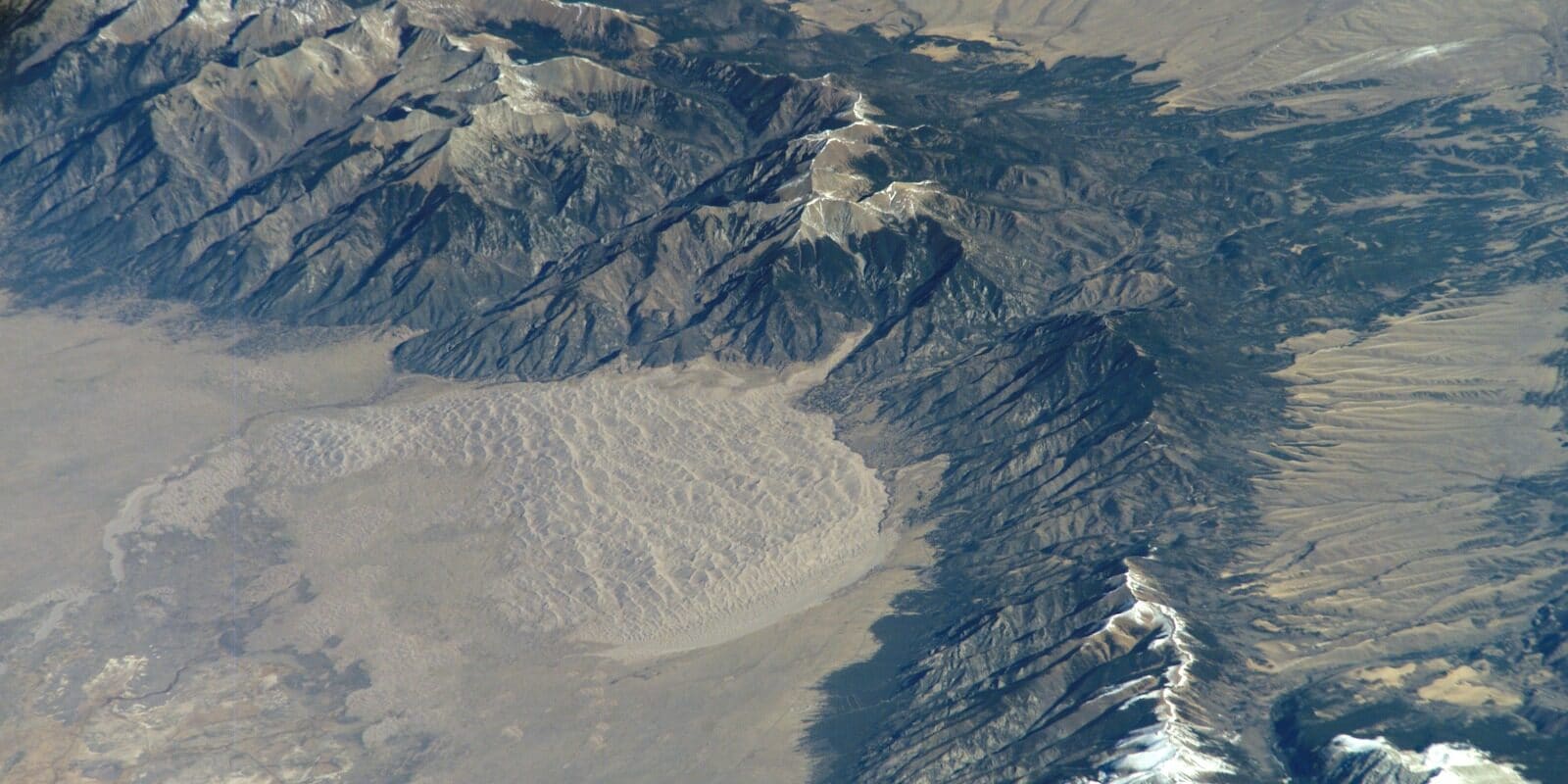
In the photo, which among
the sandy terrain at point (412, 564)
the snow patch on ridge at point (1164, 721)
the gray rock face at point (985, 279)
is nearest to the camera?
the snow patch on ridge at point (1164, 721)

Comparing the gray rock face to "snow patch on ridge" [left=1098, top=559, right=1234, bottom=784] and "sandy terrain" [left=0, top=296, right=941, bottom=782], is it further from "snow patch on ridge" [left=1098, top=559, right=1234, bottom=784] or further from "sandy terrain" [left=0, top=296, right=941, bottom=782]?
"sandy terrain" [left=0, top=296, right=941, bottom=782]

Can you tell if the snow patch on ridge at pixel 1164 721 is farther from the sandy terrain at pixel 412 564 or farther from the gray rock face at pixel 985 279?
the sandy terrain at pixel 412 564

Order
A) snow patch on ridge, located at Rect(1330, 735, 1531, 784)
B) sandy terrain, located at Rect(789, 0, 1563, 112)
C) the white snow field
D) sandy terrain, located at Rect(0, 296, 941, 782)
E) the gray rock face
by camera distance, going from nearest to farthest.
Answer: snow patch on ridge, located at Rect(1330, 735, 1531, 784) < the gray rock face < sandy terrain, located at Rect(0, 296, 941, 782) < the white snow field < sandy terrain, located at Rect(789, 0, 1563, 112)

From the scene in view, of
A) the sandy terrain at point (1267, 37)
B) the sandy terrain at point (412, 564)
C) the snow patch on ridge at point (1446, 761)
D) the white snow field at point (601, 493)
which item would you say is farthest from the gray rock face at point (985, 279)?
the white snow field at point (601, 493)

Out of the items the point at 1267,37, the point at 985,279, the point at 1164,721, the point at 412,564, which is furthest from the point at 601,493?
the point at 1267,37

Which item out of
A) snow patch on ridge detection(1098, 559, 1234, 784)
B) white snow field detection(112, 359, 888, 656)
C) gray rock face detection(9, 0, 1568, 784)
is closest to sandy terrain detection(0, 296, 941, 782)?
white snow field detection(112, 359, 888, 656)

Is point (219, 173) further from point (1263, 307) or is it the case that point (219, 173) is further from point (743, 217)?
point (1263, 307)

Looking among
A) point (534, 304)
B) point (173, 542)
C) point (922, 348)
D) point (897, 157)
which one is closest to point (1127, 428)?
point (922, 348)

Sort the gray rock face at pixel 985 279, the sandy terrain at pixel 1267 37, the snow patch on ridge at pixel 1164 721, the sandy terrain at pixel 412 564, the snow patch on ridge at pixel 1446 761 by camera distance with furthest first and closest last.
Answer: the sandy terrain at pixel 1267 37 < the sandy terrain at pixel 412 564 < the gray rock face at pixel 985 279 < the snow patch on ridge at pixel 1446 761 < the snow patch on ridge at pixel 1164 721
